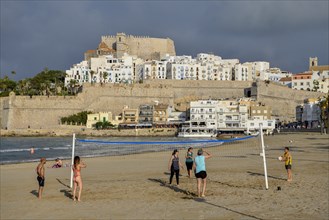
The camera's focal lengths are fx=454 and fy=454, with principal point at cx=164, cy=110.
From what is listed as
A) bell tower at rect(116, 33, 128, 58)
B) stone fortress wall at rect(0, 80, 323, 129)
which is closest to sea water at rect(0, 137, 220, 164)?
stone fortress wall at rect(0, 80, 323, 129)

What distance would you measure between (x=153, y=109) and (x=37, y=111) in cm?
1984

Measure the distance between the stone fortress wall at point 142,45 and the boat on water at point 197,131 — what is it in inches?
1558

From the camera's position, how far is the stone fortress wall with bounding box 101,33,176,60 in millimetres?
107875

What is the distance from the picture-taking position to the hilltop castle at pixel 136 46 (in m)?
107

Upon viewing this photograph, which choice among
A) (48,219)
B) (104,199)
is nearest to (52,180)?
(104,199)

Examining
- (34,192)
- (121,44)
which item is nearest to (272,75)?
(121,44)

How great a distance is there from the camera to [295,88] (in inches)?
3844

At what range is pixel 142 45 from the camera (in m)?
110

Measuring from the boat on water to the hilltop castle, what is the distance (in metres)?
38.8

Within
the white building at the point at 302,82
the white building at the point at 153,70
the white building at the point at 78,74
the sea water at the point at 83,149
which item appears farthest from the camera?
the white building at the point at 302,82

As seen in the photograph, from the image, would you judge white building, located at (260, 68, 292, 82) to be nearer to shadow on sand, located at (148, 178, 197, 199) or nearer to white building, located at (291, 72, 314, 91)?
white building, located at (291, 72, 314, 91)

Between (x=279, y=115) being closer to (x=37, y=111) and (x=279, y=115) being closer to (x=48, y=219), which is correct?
(x=37, y=111)

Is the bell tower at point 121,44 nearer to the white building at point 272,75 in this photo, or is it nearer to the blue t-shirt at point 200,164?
the white building at point 272,75

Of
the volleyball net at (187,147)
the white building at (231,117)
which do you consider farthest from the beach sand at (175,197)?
the white building at (231,117)
